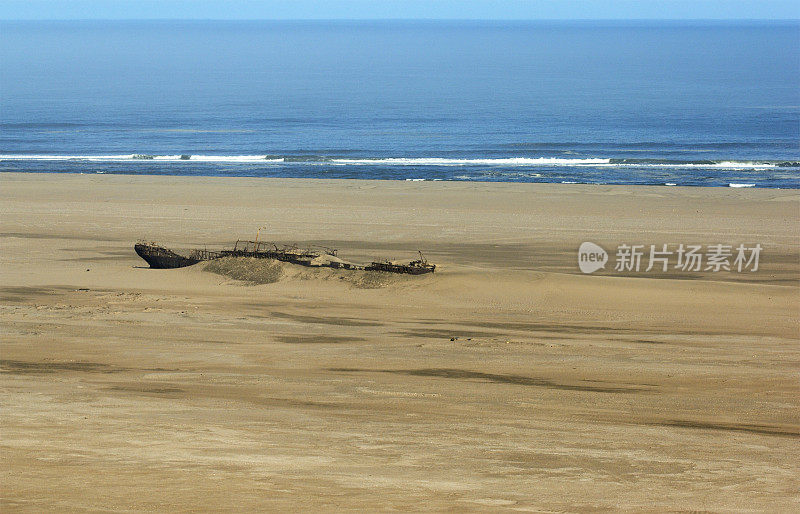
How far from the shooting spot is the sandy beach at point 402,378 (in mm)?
9062

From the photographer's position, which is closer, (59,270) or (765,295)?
(765,295)

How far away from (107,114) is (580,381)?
57.8 m

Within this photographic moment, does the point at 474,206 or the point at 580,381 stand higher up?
the point at 474,206

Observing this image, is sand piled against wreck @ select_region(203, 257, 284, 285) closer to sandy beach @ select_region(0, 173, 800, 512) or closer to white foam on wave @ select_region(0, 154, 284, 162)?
sandy beach @ select_region(0, 173, 800, 512)

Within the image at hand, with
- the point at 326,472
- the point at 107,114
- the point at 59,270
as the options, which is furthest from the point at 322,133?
the point at 326,472

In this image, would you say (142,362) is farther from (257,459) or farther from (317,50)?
(317,50)

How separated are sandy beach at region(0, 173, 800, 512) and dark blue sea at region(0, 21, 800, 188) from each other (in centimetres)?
1556

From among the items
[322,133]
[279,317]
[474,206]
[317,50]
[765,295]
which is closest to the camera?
[279,317]

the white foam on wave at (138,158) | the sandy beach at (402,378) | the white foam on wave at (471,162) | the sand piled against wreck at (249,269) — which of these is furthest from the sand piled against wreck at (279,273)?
the white foam on wave at (138,158)

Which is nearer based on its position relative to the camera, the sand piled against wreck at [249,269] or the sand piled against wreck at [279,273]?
the sand piled against wreck at [279,273]

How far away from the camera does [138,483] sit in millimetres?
8867

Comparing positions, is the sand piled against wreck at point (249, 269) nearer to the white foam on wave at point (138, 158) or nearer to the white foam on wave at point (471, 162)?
the white foam on wave at point (471, 162)

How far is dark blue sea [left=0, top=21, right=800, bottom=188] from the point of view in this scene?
4272cm

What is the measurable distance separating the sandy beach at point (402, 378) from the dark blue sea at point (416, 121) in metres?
15.6
